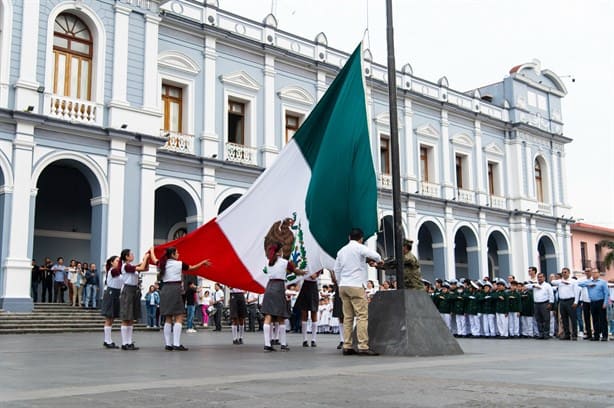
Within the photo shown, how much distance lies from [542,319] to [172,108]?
1379 centimetres

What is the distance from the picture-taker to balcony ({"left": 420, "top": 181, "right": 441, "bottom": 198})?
3103 centimetres

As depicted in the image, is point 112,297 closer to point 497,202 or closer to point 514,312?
point 514,312

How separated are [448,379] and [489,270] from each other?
30548mm

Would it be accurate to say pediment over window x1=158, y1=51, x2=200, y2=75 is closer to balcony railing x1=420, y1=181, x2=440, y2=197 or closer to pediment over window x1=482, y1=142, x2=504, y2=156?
balcony railing x1=420, y1=181, x2=440, y2=197

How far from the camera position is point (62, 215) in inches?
875

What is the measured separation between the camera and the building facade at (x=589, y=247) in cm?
4119

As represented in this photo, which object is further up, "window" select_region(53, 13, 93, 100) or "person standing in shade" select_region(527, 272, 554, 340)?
"window" select_region(53, 13, 93, 100)

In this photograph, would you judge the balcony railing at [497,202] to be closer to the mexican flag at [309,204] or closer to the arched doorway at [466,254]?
the arched doorway at [466,254]

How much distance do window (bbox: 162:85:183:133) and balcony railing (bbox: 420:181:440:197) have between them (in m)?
12.3

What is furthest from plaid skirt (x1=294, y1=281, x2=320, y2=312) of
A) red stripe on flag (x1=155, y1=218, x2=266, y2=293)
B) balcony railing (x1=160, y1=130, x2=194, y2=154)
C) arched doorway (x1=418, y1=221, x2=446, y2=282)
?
arched doorway (x1=418, y1=221, x2=446, y2=282)

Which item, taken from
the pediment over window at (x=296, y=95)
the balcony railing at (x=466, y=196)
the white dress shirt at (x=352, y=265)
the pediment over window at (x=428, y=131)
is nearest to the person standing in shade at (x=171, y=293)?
the white dress shirt at (x=352, y=265)

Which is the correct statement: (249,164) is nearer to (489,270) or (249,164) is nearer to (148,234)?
(148,234)

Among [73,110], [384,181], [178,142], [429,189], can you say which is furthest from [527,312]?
[429,189]

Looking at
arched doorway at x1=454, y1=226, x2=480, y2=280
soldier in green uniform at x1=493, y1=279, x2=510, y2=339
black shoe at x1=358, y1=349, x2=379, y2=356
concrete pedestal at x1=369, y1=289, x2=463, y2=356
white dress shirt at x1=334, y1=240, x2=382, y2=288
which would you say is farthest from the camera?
arched doorway at x1=454, y1=226, x2=480, y2=280
